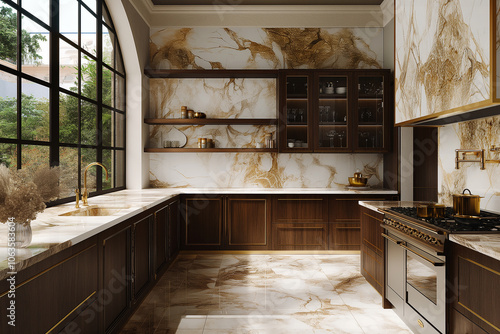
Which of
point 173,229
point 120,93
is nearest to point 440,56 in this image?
point 173,229

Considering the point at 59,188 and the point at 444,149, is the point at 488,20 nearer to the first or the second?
the point at 444,149

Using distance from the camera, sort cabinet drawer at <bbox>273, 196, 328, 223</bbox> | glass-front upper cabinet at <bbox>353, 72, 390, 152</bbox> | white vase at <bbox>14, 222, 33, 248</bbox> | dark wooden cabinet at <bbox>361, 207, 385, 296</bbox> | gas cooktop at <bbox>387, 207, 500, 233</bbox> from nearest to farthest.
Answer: white vase at <bbox>14, 222, 33, 248</bbox>, gas cooktop at <bbox>387, 207, 500, 233</bbox>, dark wooden cabinet at <bbox>361, 207, 385, 296</bbox>, cabinet drawer at <bbox>273, 196, 328, 223</bbox>, glass-front upper cabinet at <bbox>353, 72, 390, 152</bbox>

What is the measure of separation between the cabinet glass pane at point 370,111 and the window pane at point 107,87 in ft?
10.4

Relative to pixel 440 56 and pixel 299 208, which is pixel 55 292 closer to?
pixel 440 56

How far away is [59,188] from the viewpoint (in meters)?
1.89

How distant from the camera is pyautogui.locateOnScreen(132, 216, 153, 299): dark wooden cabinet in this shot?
2.96m

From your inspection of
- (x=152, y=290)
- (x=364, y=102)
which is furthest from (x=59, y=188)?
(x=364, y=102)

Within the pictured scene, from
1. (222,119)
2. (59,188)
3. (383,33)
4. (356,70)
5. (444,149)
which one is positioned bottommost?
(59,188)

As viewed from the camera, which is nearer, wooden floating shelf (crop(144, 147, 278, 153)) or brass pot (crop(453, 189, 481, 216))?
brass pot (crop(453, 189, 481, 216))

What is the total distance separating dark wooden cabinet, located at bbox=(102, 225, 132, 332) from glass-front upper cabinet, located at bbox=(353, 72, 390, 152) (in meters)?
3.34

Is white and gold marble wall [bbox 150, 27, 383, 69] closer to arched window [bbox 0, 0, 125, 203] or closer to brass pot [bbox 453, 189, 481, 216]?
arched window [bbox 0, 0, 125, 203]

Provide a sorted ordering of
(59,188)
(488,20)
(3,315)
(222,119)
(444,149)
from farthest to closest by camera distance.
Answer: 1. (222,119)
2. (444,149)
3. (488,20)
4. (59,188)
5. (3,315)

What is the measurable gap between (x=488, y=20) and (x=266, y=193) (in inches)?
122

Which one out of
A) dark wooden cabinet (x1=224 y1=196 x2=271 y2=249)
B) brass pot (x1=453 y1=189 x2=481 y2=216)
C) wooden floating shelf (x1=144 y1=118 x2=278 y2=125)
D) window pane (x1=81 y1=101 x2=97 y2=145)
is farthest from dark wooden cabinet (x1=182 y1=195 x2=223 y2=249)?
brass pot (x1=453 y1=189 x2=481 y2=216)
